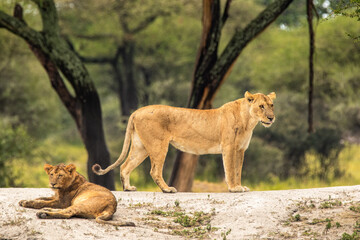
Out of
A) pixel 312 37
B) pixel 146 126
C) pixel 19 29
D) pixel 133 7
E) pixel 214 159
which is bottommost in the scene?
pixel 214 159

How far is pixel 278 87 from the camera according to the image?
907 inches

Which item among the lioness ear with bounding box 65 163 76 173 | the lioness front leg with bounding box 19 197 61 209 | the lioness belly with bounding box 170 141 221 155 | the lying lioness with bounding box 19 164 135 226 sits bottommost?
the lioness front leg with bounding box 19 197 61 209

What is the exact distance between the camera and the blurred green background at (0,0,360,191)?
17016 millimetres

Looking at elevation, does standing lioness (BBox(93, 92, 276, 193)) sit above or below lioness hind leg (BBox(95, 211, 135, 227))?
above

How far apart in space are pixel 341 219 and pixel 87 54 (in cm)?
2166

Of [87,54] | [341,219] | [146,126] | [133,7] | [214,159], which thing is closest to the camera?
[341,219]

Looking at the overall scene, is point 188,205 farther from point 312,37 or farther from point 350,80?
point 350,80

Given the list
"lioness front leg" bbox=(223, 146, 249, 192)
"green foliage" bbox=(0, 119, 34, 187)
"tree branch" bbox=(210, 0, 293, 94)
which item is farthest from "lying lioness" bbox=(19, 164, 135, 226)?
"green foliage" bbox=(0, 119, 34, 187)

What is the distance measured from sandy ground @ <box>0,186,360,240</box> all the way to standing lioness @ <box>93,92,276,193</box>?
0.47 metres

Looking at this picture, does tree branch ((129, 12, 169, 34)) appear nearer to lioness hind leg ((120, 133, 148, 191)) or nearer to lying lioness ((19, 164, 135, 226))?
lioness hind leg ((120, 133, 148, 191))

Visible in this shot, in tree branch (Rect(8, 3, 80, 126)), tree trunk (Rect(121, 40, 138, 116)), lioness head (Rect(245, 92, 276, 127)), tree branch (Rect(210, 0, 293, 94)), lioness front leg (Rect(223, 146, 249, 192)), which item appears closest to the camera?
lioness head (Rect(245, 92, 276, 127))

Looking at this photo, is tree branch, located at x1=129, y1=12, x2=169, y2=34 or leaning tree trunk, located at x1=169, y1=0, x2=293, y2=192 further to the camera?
tree branch, located at x1=129, y1=12, x2=169, y2=34

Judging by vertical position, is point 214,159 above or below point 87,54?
below

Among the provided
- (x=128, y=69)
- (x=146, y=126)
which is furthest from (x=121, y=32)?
(x=146, y=126)
